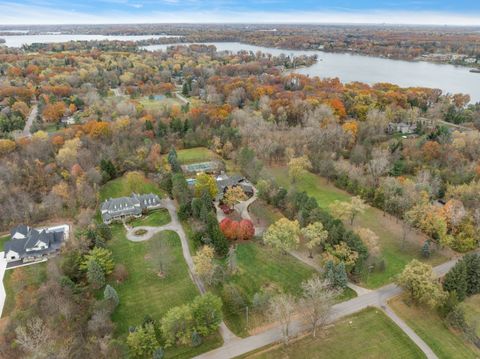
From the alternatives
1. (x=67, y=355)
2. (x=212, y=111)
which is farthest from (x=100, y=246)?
(x=212, y=111)

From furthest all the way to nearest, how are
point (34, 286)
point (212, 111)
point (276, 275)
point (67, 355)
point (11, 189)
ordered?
point (212, 111) → point (11, 189) → point (276, 275) → point (34, 286) → point (67, 355)

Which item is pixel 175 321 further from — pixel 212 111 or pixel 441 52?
pixel 441 52

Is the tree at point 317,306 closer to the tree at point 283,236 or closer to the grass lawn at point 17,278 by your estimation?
the tree at point 283,236

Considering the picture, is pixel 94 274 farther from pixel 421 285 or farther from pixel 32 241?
pixel 421 285

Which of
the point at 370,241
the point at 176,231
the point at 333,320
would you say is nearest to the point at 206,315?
the point at 333,320

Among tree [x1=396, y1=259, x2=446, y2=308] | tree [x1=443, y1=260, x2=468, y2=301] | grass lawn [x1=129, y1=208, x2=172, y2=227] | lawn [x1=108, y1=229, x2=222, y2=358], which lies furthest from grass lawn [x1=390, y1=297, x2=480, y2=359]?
grass lawn [x1=129, y1=208, x2=172, y2=227]
